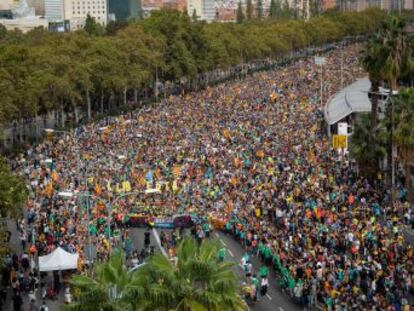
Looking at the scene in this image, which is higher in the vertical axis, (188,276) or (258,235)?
(188,276)

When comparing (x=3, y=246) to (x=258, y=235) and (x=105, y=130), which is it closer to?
(x=258, y=235)

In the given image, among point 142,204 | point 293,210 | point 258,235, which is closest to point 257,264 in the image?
point 258,235

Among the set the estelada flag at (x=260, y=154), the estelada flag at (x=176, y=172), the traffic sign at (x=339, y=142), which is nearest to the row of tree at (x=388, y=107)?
the traffic sign at (x=339, y=142)

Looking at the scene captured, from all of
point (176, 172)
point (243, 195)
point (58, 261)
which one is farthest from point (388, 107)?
point (58, 261)

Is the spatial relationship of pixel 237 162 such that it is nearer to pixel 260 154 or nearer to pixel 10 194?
pixel 260 154

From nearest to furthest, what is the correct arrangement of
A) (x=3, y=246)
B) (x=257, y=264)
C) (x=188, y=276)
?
(x=188, y=276) < (x=3, y=246) < (x=257, y=264)

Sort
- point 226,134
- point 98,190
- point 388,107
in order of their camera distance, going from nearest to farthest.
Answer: point 98,190, point 388,107, point 226,134
